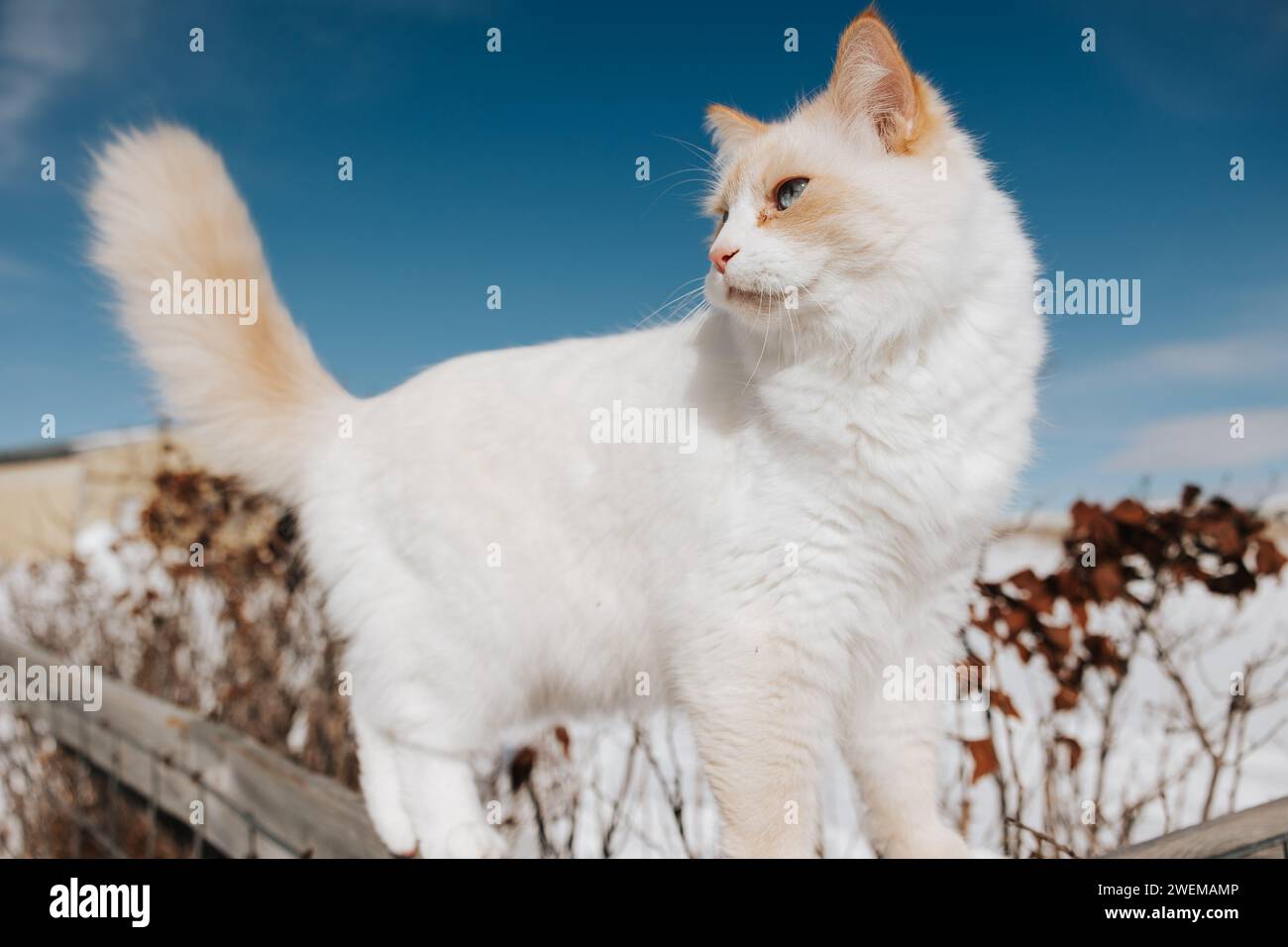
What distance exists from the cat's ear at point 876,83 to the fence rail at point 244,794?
3.59ft

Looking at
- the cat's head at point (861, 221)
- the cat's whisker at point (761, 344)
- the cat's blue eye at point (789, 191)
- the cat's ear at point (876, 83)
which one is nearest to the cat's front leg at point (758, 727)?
the cat's whisker at point (761, 344)

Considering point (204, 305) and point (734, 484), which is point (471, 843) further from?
point (204, 305)

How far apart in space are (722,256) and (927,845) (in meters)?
1.13

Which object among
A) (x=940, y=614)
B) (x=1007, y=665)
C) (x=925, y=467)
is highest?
(x=925, y=467)

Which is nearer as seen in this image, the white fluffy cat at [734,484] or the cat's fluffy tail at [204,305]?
the white fluffy cat at [734,484]

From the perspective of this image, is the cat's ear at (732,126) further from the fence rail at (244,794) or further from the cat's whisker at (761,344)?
the fence rail at (244,794)

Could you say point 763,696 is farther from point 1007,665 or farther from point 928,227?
point 1007,665

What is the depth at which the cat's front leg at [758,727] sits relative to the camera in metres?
1.43

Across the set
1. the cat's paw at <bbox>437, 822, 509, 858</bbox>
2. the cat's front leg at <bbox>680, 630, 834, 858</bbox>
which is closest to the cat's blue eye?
the cat's front leg at <bbox>680, 630, 834, 858</bbox>

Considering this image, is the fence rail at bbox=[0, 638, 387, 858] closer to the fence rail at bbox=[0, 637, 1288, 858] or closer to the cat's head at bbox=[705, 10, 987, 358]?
the fence rail at bbox=[0, 637, 1288, 858]
